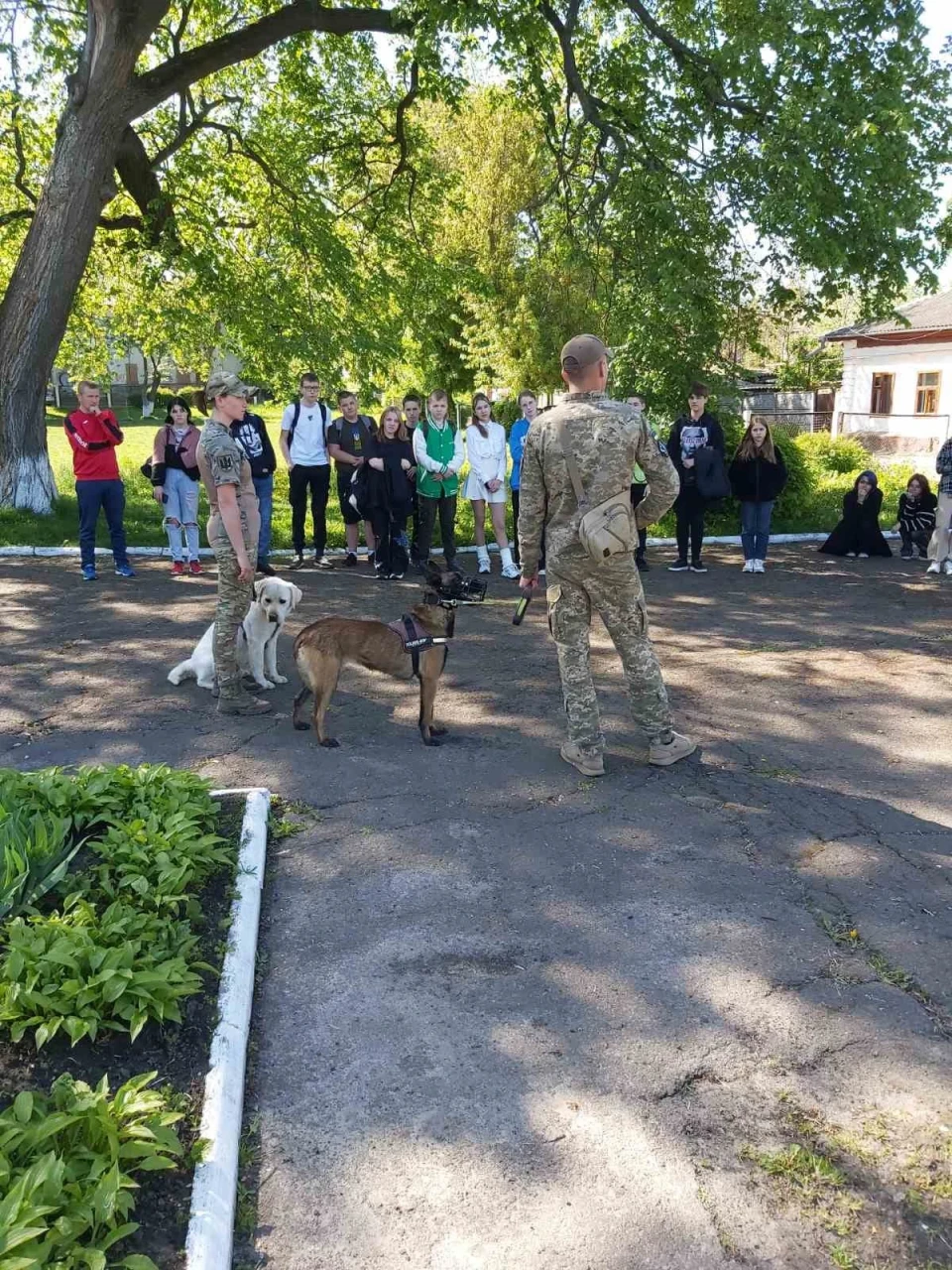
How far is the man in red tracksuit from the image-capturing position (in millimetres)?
10523

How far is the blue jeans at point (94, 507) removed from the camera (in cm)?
1082

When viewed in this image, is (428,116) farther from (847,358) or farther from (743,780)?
(743,780)

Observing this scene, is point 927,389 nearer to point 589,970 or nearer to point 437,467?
point 437,467

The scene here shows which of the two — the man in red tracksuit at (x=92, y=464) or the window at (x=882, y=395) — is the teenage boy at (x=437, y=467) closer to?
the man in red tracksuit at (x=92, y=464)

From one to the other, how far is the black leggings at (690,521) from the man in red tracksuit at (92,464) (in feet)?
22.7

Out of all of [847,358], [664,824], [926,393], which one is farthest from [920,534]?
[847,358]

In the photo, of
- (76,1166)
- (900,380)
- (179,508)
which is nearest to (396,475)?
(179,508)

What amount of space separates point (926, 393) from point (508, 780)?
3674cm

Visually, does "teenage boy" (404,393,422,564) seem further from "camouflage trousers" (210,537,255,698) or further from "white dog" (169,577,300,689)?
"camouflage trousers" (210,537,255,698)

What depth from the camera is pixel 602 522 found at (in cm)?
533

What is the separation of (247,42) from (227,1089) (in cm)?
1580

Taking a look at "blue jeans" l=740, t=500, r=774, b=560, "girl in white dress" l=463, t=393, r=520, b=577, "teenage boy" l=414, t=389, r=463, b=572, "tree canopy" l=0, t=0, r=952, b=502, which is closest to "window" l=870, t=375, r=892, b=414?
"tree canopy" l=0, t=0, r=952, b=502

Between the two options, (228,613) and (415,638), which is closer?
(415,638)

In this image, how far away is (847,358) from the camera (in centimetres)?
3994
